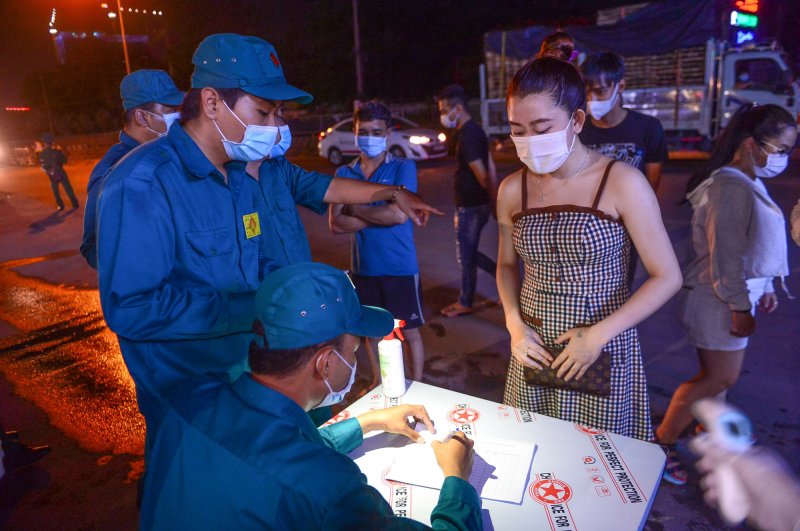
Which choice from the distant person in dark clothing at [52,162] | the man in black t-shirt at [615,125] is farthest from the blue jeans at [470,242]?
the distant person in dark clothing at [52,162]

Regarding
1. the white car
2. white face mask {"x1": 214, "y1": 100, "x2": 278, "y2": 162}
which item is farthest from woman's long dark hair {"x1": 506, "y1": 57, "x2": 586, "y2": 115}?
the white car

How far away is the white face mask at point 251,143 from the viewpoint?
216 centimetres

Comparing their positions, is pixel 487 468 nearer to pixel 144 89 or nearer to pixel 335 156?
pixel 144 89

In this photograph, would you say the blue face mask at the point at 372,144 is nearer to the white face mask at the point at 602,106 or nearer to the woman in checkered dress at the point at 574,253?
the white face mask at the point at 602,106

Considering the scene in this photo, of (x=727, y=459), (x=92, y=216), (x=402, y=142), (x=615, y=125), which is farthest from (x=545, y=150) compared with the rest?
(x=402, y=142)

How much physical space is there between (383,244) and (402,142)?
44.3 feet

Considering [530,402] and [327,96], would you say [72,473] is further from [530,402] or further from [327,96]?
[327,96]

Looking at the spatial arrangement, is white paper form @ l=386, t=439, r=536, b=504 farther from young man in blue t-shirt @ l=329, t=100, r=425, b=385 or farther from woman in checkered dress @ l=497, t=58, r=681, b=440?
young man in blue t-shirt @ l=329, t=100, r=425, b=385

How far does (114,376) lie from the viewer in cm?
508

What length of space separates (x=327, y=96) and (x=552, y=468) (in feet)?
114

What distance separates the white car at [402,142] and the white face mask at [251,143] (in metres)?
14.0

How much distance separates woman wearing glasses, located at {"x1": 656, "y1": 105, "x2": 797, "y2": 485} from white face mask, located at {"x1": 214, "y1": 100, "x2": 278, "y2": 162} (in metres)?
2.07

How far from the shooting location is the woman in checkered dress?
2.05m

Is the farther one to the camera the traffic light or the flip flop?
the traffic light
